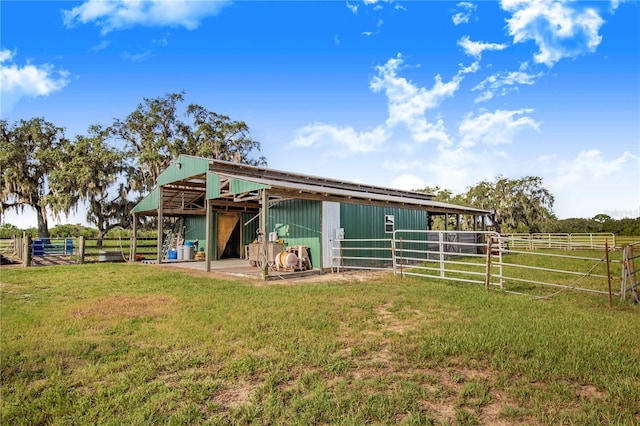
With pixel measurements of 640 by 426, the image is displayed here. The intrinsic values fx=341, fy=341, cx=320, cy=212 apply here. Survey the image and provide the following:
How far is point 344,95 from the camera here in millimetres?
15492

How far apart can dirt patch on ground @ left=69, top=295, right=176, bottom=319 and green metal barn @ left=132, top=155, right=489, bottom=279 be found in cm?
335

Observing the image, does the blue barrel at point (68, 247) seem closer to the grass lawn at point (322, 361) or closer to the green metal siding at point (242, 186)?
the green metal siding at point (242, 186)

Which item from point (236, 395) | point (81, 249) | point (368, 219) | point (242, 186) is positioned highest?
point (242, 186)

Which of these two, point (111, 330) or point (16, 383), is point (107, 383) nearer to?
point (16, 383)

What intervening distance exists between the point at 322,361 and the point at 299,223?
30.9 feet

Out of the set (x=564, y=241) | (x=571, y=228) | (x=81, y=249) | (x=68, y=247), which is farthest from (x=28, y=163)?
(x=571, y=228)

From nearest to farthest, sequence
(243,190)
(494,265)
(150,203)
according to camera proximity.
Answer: (494,265), (243,190), (150,203)

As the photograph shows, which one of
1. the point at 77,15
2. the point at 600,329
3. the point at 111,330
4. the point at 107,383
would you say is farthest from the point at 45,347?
the point at 77,15

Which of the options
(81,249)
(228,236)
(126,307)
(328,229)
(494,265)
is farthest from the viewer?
(228,236)

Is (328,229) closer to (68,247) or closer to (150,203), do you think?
(150,203)

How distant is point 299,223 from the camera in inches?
514

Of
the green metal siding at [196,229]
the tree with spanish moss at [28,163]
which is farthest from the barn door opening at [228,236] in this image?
the tree with spanish moss at [28,163]

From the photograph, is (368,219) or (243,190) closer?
(243,190)

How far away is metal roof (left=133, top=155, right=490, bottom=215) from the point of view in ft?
36.6
